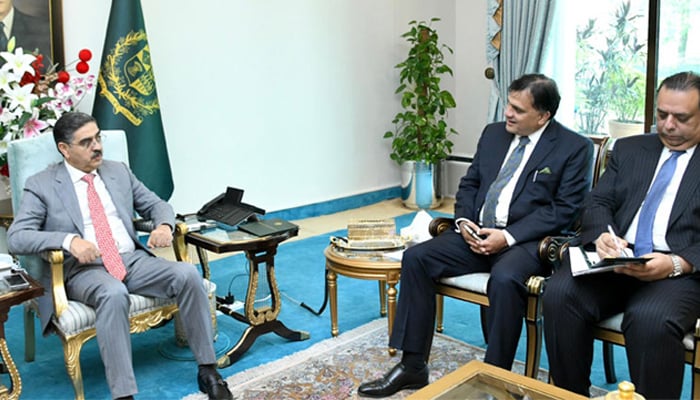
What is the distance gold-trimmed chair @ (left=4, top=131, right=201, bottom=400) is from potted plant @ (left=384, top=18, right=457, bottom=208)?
129 inches

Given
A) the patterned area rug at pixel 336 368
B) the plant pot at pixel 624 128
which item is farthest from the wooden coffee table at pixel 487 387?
the plant pot at pixel 624 128

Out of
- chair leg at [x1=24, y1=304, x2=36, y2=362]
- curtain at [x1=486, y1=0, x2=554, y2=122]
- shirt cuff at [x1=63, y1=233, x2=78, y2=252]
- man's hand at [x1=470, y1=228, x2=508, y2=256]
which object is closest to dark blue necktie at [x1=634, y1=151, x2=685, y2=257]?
man's hand at [x1=470, y1=228, x2=508, y2=256]

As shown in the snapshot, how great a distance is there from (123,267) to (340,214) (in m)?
3.38

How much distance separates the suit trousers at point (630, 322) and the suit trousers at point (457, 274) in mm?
142

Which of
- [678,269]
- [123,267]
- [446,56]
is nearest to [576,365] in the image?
[678,269]

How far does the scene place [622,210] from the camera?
277cm

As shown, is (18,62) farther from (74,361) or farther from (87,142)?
(74,361)

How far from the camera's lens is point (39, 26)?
4461 mm

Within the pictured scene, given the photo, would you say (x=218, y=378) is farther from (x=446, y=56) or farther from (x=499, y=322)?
(x=446, y=56)

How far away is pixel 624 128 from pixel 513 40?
3.77 ft

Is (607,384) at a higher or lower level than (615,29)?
lower

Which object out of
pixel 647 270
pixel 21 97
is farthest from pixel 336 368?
pixel 21 97

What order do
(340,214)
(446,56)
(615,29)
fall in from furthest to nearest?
1. (446,56)
2. (340,214)
3. (615,29)

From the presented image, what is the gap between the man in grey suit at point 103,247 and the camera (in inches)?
108
